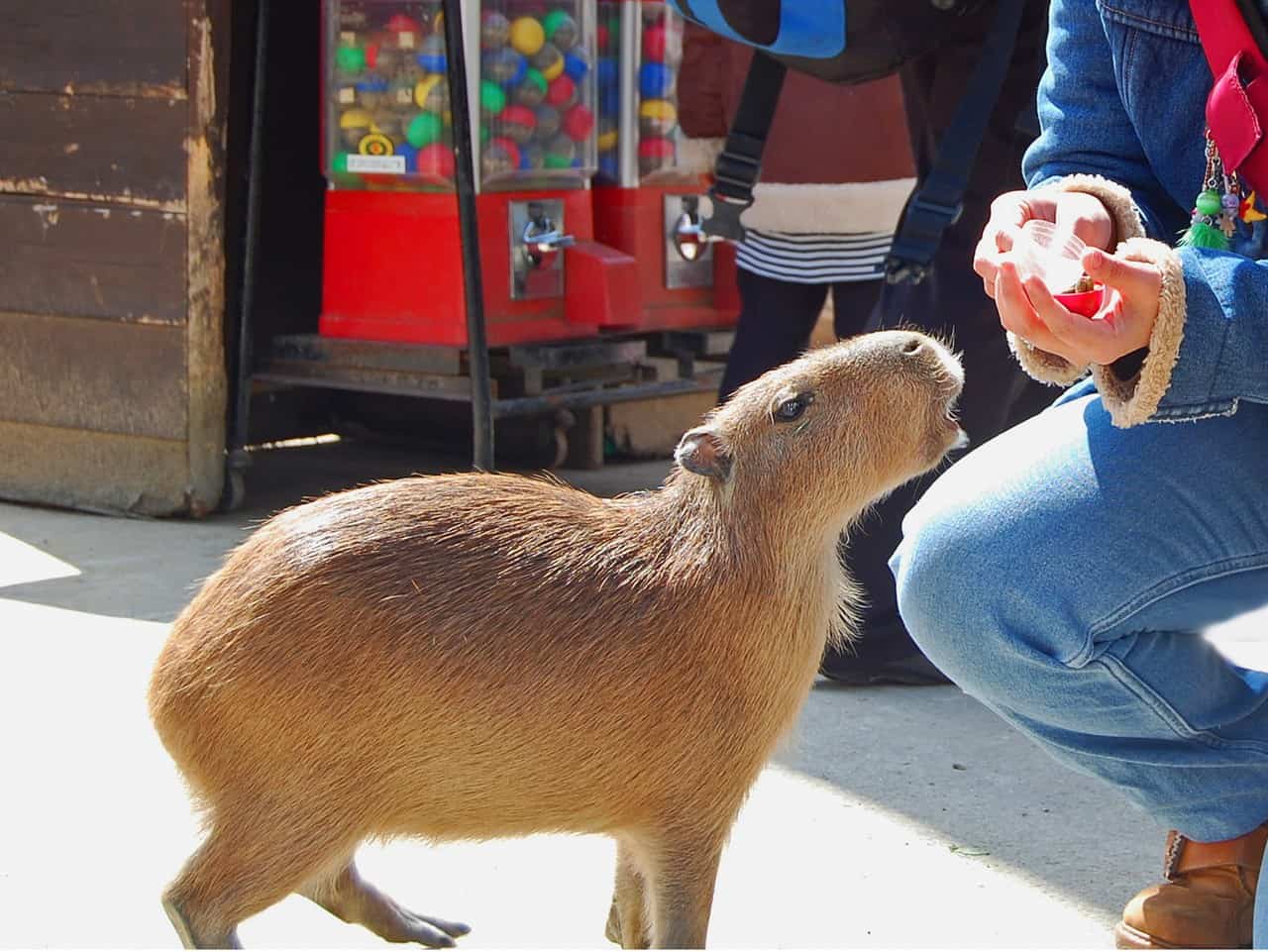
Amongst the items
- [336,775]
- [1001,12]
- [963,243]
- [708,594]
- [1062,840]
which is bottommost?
[1062,840]

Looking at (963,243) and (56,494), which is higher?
(963,243)

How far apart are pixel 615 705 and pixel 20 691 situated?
5.45 feet

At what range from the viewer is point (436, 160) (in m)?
4.54

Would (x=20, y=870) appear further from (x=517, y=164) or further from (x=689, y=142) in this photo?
(x=689, y=142)

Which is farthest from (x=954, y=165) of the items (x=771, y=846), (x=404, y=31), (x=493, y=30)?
(x=404, y=31)

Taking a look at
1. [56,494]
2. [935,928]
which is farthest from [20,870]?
[56,494]

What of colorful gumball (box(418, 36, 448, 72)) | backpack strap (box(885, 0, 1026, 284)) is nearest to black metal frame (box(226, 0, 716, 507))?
colorful gumball (box(418, 36, 448, 72))

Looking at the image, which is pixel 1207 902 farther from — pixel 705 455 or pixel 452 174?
pixel 452 174

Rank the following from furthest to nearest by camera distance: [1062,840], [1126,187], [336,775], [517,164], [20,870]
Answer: [517,164], [1062,840], [20,870], [1126,187], [336,775]

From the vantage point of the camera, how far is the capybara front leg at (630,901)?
2.26 meters

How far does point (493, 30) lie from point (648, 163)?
26.7 inches

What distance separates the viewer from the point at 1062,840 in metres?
2.73

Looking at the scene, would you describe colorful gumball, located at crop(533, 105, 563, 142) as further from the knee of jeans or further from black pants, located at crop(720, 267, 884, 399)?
the knee of jeans

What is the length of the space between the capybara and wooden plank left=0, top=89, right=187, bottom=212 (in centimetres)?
260
